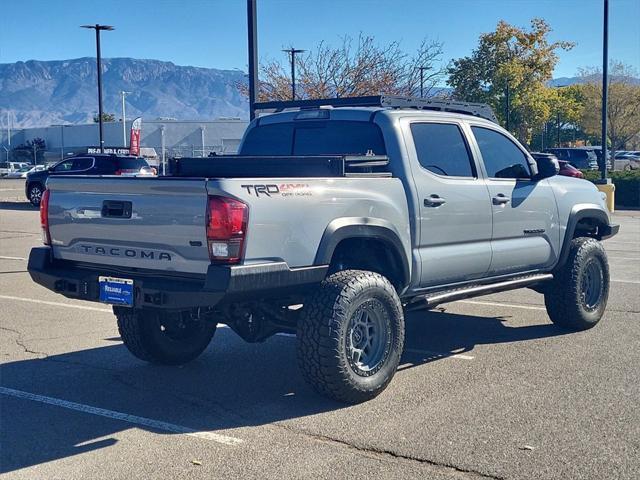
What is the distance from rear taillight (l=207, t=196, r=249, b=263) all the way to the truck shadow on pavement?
1130 mm

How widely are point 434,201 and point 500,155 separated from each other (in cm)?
137

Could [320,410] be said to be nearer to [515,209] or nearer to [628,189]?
[515,209]

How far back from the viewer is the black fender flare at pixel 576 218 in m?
7.98

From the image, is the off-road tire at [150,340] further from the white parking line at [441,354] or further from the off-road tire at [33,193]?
the off-road tire at [33,193]

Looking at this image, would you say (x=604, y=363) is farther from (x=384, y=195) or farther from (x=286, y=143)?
(x=286, y=143)

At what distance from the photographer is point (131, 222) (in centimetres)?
555

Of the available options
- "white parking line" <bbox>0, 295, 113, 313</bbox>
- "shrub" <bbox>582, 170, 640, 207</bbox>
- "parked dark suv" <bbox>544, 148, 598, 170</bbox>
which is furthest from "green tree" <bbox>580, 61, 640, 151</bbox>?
"white parking line" <bbox>0, 295, 113, 313</bbox>

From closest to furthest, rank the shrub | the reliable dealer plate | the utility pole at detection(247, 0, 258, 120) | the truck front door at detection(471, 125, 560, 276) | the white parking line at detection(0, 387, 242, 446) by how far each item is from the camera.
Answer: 1. the white parking line at detection(0, 387, 242, 446)
2. the reliable dealer plate
3. the truck front door at detection(471, 125, 560, 276)
4. the utility pole at detection(247, 0, 258, 120)
5. the shrub

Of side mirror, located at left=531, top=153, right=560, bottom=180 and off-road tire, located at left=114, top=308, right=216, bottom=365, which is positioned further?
side mirror, located at left=531, top=153, right=560, bottom=180

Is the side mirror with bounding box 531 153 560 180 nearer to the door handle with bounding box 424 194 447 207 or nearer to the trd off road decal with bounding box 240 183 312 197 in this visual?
the door handle with bounding box 424 194 447 207

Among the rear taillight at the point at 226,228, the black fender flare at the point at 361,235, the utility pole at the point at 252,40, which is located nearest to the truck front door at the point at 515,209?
the black fender flare at the point at 361,235

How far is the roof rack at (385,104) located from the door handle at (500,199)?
101 centimetres

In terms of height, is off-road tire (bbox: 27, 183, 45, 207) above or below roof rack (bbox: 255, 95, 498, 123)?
below

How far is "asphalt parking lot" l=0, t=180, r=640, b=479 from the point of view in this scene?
472 centimetres
